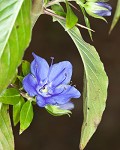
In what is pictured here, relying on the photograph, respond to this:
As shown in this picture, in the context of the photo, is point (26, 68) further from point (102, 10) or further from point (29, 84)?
point (102, 10)

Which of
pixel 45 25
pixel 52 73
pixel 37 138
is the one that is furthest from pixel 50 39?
pixel 52 73

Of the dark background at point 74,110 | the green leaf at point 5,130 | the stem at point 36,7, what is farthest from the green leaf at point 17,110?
the dark background at point 74,110

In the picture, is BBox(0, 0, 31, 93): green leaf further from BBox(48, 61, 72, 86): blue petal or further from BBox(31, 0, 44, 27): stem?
BBox(48, 61, 72, 86): blue petal

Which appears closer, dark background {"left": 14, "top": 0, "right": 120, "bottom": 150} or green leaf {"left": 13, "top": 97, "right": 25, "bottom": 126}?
green leaf {"left": 13, "top": 97, "right": 25, "bottom": 126}

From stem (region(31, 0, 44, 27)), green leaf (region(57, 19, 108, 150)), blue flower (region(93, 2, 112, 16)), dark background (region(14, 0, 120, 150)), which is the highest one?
stem (region(31, 0, 44, 27))

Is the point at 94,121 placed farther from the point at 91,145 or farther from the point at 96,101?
the point at 91,145

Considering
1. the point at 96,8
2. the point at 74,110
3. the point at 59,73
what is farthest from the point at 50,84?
the point at 74,110

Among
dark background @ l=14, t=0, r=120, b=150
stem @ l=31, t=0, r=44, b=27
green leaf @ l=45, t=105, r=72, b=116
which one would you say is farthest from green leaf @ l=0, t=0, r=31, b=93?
dark background @ l=14, t=0, r=120, b=150
